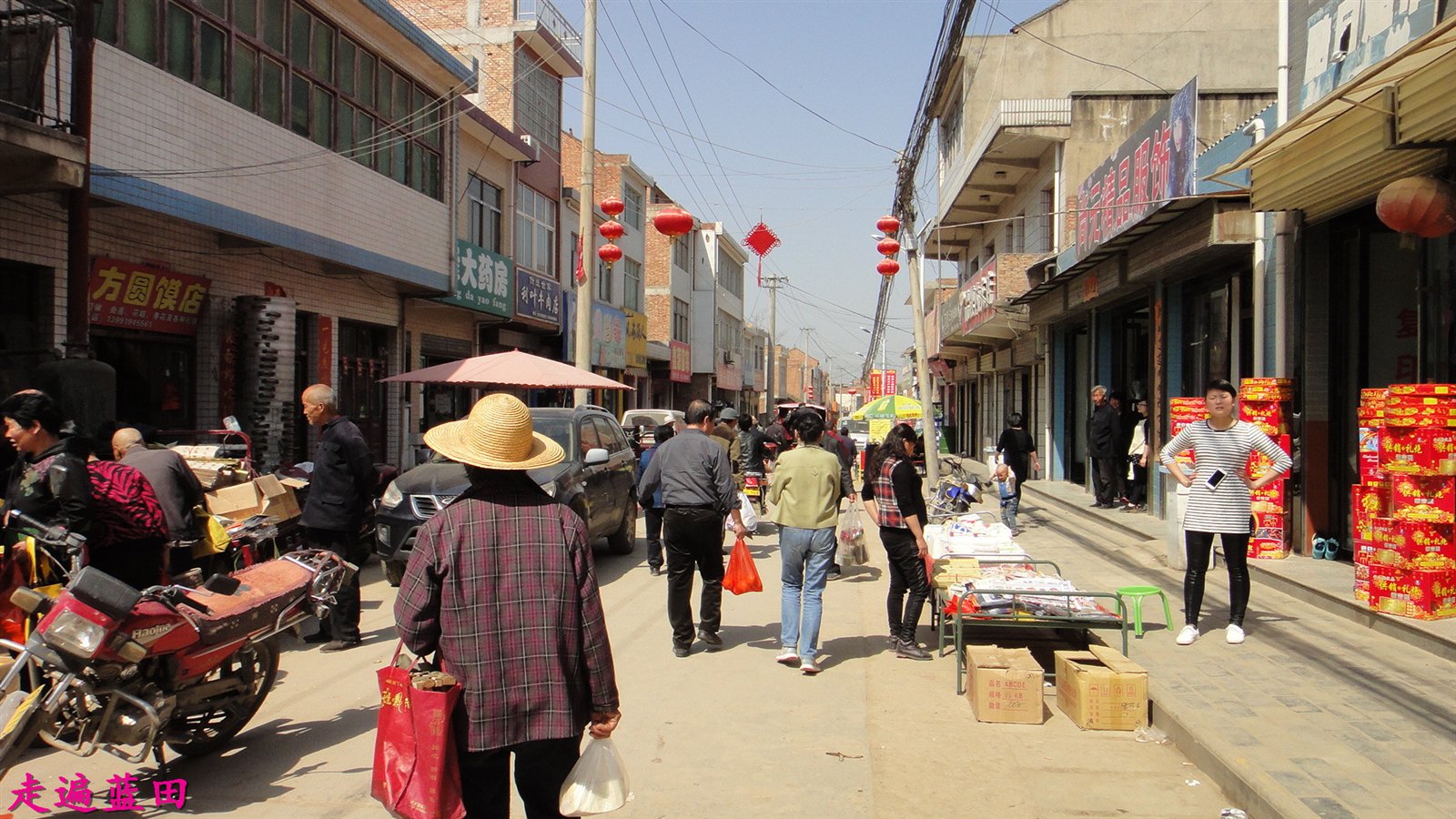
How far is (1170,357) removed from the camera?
14.7m

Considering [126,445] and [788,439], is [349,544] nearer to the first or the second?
[126,445]

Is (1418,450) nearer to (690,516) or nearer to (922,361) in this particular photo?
(690,516)

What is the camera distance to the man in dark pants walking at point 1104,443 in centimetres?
1549

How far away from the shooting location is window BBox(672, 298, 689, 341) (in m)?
44.4

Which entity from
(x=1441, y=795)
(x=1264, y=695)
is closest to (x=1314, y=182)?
(x=1264, y=695)

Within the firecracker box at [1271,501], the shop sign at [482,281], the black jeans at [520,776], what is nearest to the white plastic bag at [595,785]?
the black jeans at [520,776]

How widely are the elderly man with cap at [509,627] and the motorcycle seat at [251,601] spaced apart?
2.11 m

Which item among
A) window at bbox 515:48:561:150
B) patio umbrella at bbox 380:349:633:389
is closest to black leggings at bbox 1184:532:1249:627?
patio umbrella at bbox 380:349:633:389

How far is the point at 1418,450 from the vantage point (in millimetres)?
7465

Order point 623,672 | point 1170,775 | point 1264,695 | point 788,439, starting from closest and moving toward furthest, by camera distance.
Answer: point 1170,775 < point 1264,695 < point 623,672 < point 788,439

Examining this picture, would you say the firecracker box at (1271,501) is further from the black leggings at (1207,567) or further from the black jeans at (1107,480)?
the black jeans at (1107,480)

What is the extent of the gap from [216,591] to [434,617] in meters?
2.53

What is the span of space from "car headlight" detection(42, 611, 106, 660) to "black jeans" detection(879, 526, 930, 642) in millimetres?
4729

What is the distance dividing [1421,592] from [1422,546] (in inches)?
13.4
